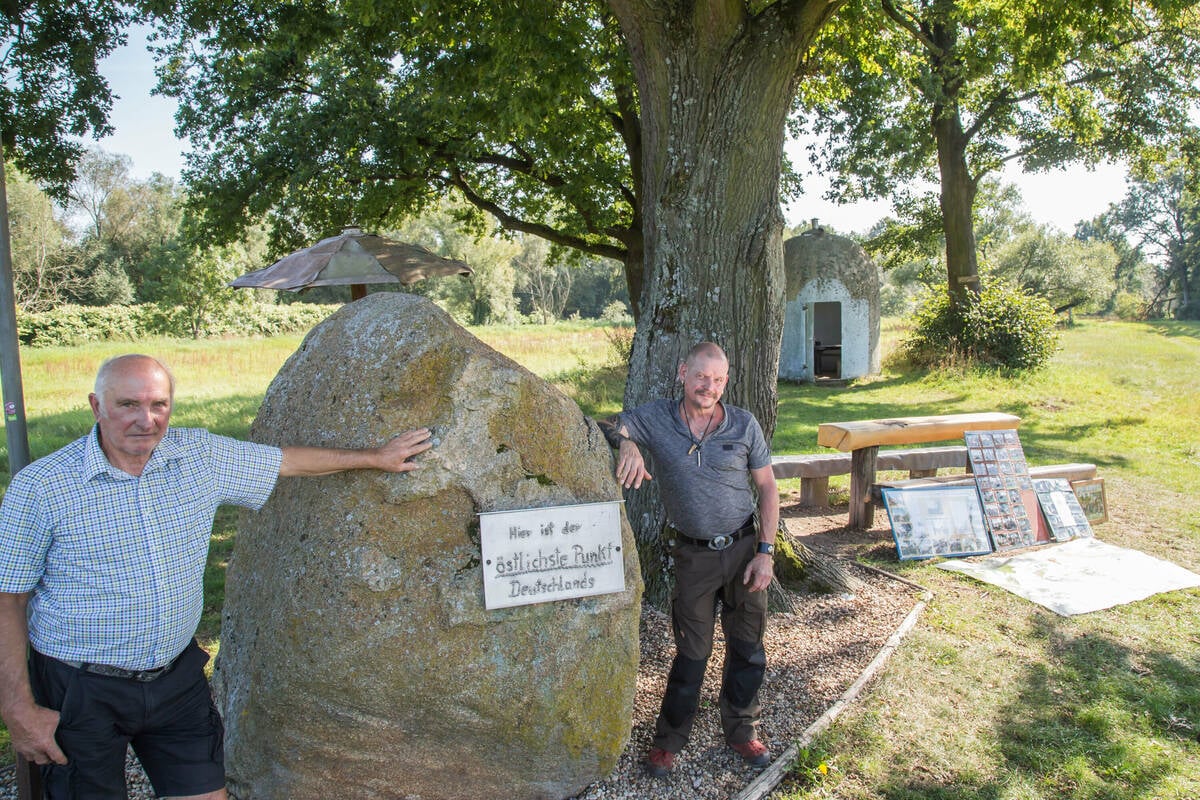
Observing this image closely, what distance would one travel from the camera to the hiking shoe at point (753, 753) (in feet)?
12.1

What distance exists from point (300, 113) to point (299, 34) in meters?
4.01

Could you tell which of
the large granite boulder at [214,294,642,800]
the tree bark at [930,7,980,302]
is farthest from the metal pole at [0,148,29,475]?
the tree bark at [930,7,980,302]

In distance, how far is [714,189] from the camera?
519cm

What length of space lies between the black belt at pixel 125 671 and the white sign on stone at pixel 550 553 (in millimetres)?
1089

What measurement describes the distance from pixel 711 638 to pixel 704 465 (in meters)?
0.80

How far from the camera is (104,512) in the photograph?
2426 mm

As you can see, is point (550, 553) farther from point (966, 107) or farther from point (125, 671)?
point (966, 107)

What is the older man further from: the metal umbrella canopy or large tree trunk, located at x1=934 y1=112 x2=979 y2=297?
large tree trunk, located at x1=934 y1=112 x2=979 y2=297

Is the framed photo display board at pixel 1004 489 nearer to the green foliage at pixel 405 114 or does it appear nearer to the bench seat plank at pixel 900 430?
the bench seat plank at pixel 900 430

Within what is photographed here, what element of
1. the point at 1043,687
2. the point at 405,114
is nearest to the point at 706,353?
the point at 1043,687

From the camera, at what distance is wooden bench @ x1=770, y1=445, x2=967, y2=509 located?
26.7ft

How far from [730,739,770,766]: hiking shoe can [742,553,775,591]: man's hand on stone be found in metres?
0.75

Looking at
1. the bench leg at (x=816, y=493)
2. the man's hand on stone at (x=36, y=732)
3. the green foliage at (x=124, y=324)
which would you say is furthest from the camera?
the green foliage at (x=124, y=324)

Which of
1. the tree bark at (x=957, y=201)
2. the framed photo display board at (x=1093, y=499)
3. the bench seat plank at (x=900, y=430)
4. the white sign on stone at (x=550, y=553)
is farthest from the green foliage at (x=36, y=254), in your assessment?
the framed photo display board at (x=1093, y=499)
